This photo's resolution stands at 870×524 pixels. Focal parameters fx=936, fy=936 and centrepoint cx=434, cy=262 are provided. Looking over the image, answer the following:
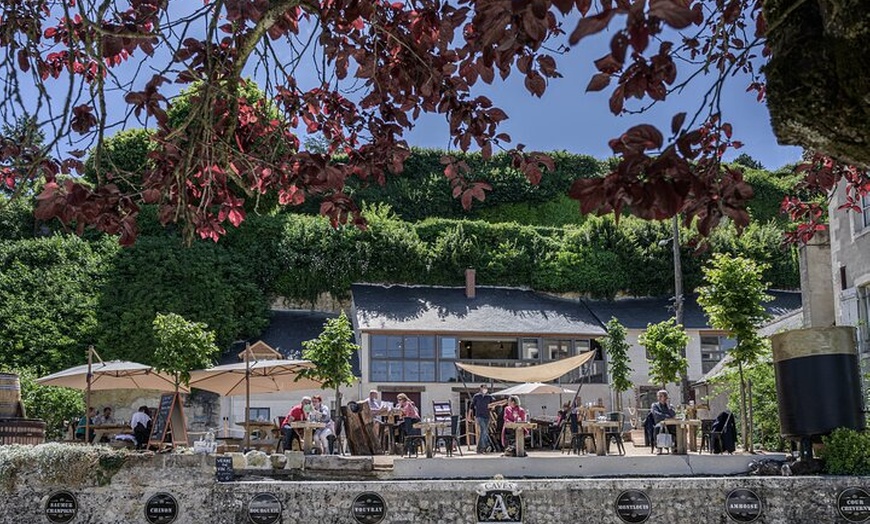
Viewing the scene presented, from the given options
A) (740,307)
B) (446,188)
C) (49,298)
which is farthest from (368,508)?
(446,188)

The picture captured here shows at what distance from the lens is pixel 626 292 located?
36.8 m

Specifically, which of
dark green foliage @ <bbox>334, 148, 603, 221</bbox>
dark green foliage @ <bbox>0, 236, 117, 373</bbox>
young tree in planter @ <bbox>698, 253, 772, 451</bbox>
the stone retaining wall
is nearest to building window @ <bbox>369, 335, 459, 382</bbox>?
dark green foliage @ <bbox>0, 236, 117, 373</bbox>

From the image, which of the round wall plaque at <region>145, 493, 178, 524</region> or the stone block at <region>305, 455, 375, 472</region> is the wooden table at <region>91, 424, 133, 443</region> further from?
the round wall plaque at <region>145, 493, 178, 524</region>

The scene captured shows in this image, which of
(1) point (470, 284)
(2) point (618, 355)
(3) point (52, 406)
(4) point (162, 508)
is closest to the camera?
(4) point (162, 508)

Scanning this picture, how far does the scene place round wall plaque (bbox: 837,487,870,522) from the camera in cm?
1048

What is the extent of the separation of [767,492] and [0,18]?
927 cm

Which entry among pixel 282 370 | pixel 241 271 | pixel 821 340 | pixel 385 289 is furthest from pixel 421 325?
pixel 821 340

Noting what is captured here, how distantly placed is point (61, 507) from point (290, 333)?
69.4 ft

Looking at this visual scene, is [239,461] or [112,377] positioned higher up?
[112,377]

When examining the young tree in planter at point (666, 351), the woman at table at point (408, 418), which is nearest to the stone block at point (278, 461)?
the woman at table at point (408, 418)

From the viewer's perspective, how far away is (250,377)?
20.2 m

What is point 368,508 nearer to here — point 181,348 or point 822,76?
point 822,76

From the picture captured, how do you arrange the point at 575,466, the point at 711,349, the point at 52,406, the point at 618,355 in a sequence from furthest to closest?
the point at 711,349 → the point at 618,355 → the point at 52,406 → the point at 575,466

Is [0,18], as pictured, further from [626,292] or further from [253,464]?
[626,292]
